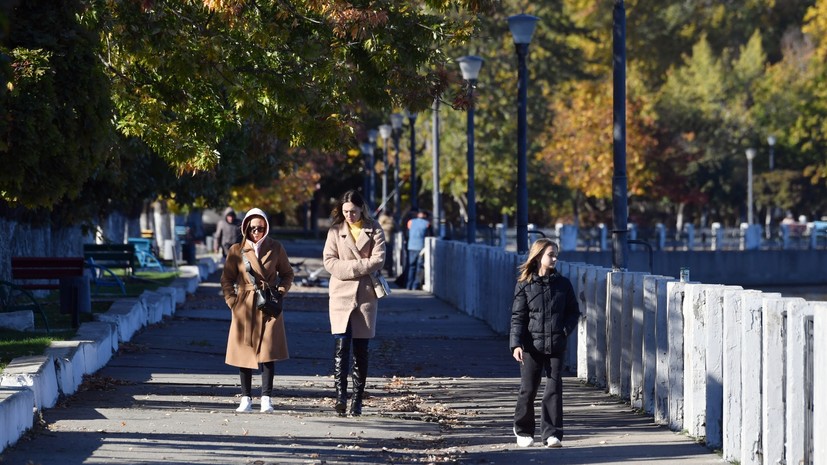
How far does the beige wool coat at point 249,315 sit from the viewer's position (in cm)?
1188

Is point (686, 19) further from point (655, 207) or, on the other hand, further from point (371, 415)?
point (371, 415)

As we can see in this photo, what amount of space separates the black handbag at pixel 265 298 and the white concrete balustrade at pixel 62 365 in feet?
5.46

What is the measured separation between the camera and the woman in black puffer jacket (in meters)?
10.1

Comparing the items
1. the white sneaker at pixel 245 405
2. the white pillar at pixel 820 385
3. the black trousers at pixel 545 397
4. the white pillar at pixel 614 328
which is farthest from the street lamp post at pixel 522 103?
the white pillar at pixel 820 385

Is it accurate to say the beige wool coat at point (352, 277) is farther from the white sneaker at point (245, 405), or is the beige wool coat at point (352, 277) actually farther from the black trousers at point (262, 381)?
the white sneaker at point (245, 405)

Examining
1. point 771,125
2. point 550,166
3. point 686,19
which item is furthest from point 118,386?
point 686,19

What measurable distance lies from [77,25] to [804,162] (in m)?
67.6

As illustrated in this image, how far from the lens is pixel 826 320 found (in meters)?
7.80

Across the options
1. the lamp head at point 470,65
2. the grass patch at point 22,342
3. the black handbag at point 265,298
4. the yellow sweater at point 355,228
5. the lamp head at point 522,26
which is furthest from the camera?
the lamp head at point 470,65

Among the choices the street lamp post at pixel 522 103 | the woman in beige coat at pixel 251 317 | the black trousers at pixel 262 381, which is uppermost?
the street lamp post at pixel 522 103

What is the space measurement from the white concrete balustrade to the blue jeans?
12.6 m

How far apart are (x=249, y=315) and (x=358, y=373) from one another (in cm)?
99

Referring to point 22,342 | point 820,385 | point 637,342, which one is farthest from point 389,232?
point 820,385

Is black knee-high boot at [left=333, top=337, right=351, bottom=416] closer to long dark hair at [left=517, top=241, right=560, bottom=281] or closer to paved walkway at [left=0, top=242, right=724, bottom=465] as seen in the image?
paved walkway at [left=0, top=242, right=724, bottom=465]
